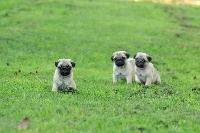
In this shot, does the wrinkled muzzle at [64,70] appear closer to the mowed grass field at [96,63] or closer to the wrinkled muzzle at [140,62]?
the mowed grass field at [96,63]

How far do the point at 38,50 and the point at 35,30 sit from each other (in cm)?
707

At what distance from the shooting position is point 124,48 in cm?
3303

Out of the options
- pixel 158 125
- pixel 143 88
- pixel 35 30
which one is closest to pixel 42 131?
pixel 158 125

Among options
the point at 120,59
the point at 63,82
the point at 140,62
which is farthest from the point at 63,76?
the point at 140,62

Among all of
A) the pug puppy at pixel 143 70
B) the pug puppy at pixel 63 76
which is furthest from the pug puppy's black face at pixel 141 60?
the pug puppy at pixel 63 76

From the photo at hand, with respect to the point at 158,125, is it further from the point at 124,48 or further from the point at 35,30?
the point at 35,30

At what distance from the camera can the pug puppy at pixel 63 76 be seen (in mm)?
16094

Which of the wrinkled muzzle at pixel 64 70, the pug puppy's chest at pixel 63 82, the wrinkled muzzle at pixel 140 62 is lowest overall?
the pug puppy's chest at pixel 63 82

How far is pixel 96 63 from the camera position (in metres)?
27.2

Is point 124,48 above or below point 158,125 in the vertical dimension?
above

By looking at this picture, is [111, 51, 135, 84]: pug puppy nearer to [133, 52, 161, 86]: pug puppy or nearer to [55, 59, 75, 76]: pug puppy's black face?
[133, 52, 161, 86]: pug puppy

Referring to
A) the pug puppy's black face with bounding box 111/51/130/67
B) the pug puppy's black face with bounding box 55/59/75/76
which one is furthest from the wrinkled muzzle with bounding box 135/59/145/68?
the pug puppy's black face with bounding box 55/59/75/76

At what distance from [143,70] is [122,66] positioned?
37.2 inches

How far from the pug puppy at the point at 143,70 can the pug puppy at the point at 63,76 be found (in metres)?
3.92
